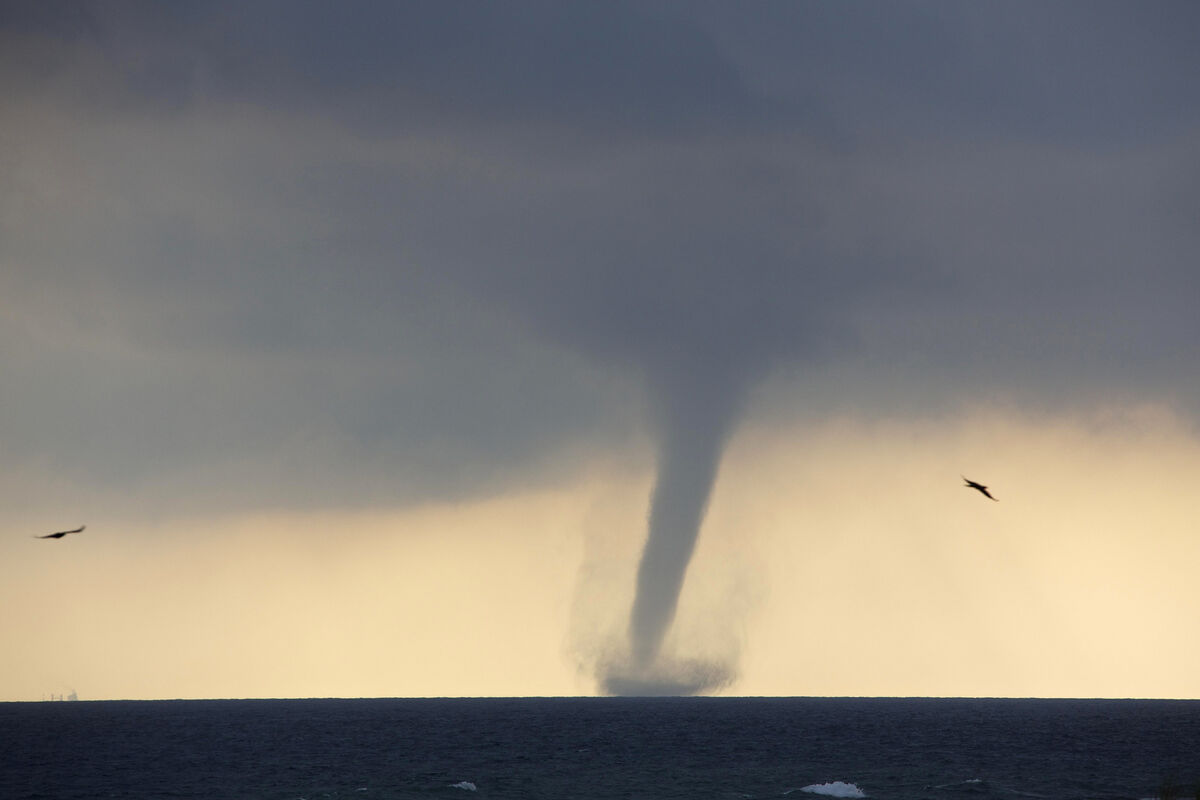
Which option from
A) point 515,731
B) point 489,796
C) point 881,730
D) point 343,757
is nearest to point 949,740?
point 881,730

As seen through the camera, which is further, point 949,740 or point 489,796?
point 949,740

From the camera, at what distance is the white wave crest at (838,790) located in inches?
3684

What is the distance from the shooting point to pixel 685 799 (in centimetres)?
9506

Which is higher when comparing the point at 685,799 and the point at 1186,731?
the point at 1186,731

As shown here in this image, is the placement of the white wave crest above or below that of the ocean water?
below

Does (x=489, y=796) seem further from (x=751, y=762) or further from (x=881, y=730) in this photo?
(x=881, y=730)

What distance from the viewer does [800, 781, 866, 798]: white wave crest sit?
307 feet

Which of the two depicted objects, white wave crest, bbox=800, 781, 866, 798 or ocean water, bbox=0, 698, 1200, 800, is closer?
white wave crest, bbox=800, 781, 866, 798

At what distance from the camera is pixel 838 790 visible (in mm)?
94750

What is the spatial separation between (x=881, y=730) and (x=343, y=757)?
9251 cm

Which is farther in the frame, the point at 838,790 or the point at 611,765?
the point at 611,765

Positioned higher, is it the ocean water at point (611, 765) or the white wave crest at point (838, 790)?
the ocean water at point (611, 765)

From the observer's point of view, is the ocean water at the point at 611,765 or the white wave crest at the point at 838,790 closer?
the white wave crest at the point at 838,790

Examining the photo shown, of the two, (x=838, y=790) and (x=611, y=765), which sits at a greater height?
(x=611, y=765)
